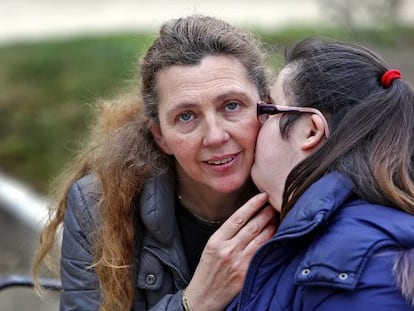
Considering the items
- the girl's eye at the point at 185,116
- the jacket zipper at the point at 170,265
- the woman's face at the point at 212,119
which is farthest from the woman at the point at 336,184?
the jacket zipper at the point at 170,265

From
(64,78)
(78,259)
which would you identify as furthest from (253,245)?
(64,78)

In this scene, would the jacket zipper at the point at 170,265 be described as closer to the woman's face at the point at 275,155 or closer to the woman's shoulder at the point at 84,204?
the woman's shoulder at the point at 84,204

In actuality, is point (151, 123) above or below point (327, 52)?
below

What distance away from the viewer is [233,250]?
2.70m

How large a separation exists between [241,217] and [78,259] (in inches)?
26.0

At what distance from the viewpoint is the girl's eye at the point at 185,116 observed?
278 centimetres

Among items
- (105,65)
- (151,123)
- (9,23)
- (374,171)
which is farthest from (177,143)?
(9,23)

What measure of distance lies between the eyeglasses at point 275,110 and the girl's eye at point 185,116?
0.69ft

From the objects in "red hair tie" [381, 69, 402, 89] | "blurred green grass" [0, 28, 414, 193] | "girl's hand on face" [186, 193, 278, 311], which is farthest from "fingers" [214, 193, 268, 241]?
"blurred green grass" [0, 28, 414, 193]

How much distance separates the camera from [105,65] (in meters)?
8.58

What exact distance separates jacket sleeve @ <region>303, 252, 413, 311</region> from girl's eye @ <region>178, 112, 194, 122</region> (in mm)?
826

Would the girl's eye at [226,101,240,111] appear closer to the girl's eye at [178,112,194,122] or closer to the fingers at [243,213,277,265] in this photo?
the girl's eye at [178,112,194,122]

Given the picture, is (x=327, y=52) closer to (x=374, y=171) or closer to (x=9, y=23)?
(x=374, y=171)

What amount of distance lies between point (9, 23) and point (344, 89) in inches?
427
